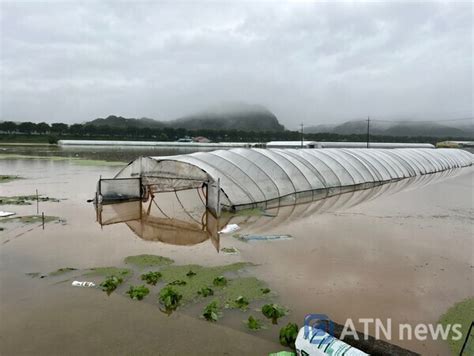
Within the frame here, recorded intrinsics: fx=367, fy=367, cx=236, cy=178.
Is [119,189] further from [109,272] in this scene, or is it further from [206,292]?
[206,292]

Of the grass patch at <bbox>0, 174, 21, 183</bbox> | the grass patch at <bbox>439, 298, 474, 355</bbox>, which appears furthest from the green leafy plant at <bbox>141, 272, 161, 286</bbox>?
the grass patch at <bbox>0, 174, 21, 183</bbox>

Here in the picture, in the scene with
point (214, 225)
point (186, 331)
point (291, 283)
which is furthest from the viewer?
point (214, 225)

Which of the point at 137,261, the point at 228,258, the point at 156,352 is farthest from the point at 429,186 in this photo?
the point at 156,352

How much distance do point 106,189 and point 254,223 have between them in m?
7.76

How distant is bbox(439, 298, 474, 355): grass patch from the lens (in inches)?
238

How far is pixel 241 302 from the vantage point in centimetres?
735

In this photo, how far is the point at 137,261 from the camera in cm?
969

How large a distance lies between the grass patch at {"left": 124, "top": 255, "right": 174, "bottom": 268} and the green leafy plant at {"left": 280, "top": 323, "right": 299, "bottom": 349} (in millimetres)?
4338

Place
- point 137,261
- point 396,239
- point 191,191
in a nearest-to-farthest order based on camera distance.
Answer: point 137,261, point 396,239, point 191,191

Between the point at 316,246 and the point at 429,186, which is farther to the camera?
the point at 429,186

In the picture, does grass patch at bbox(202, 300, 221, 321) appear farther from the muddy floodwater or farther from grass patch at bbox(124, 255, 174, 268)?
grass patch at bbox(124, 255, 174, 268)

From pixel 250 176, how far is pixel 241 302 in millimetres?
10167

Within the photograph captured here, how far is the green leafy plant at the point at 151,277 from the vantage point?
8344 millimetres

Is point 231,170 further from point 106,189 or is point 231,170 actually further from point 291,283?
point 291,283
